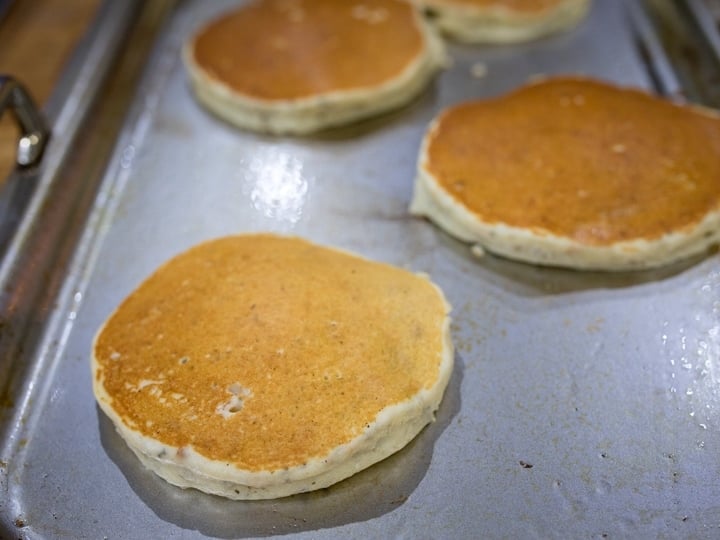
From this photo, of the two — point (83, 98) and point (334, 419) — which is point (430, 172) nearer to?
point (334, 419)

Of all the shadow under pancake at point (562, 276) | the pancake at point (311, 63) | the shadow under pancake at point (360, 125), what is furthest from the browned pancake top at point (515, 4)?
the shadow under pancake at point (562, 276)

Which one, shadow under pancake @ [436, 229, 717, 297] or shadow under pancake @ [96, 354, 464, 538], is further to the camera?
shadow under pancake @ [436, 229, 717, 297]

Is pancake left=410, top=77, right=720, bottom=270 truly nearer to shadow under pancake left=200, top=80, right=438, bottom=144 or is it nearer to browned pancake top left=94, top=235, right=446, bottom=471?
shadow under pancake left=200, top=80, right=438, bottom=144

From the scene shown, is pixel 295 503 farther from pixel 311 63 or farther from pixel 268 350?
pixel 311 63

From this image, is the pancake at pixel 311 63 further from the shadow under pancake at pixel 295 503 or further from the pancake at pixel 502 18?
the shadow under pancake at pixel 295 503

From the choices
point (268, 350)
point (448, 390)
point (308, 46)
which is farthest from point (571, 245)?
point (308, 46)

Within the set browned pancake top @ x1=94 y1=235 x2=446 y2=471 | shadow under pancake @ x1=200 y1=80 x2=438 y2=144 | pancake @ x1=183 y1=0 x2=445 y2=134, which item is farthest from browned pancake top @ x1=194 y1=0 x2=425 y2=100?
browned pancake top @ x1=94 y1=235 x2=446 y2=471
